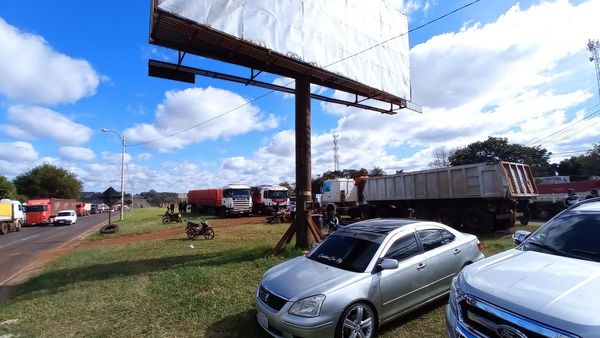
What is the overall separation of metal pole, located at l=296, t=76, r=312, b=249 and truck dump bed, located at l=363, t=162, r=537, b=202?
8.01 m

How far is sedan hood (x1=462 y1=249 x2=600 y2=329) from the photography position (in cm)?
260

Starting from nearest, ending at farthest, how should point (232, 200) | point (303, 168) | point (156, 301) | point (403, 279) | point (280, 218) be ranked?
point (403, 279)
point (156, 301)
point (303, 168)
point (280, 218)
point (232, 200)

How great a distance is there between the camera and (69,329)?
5652 millimetres

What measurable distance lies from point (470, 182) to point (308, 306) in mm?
13295

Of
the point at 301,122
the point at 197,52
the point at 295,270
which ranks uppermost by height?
the point at 197,52

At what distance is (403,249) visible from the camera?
532cm

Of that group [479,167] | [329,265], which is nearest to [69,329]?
[329,265]

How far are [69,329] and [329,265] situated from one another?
4.13 meters

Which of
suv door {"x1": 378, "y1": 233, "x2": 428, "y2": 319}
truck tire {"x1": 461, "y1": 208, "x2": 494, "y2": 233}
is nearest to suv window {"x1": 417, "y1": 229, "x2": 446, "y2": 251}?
suv door {"x1": 378, "y1": 233, "x2": 428, "y2": 319}

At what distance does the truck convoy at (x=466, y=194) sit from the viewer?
1469 cm

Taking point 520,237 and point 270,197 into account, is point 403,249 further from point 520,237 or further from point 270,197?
point 270,197

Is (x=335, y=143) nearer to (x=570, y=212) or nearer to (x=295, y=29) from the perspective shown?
(x=295, y=29)

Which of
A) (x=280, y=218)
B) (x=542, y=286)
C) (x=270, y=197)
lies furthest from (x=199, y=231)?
(x=270, y=197)

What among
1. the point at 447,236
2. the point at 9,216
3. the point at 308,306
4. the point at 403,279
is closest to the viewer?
the point at 308,306
